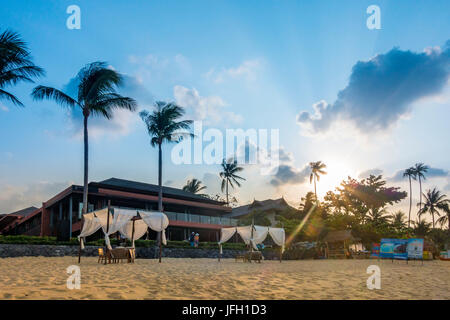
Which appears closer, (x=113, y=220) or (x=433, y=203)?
(x=113, y=220)

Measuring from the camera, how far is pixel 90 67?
22.7m

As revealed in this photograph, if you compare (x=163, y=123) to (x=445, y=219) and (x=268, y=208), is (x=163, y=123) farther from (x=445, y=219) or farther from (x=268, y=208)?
(x=445, y=219)

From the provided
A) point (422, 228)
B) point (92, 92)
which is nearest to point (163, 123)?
point (92, 92)

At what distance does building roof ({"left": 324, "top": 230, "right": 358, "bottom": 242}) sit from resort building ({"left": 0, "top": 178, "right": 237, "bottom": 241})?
940 centimetres

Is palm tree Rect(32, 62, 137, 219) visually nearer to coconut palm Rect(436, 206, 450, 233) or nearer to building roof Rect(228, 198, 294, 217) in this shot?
building roof Rect(228, 198, 294, 217)

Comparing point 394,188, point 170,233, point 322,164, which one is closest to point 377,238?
point 394,188

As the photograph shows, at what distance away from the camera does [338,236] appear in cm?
3353

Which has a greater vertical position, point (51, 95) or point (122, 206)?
point (51, 95)

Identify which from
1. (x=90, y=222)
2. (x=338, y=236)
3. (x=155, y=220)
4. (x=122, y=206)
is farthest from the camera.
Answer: (x=338, y=236)

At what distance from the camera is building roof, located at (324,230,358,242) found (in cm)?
3272

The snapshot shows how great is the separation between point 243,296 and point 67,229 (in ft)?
59.3

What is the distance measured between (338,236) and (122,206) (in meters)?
19.8

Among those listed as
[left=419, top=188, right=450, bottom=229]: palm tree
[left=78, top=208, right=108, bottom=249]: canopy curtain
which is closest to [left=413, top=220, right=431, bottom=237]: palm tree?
[left=419, top=188, right=450, bottom=229]: palm tree

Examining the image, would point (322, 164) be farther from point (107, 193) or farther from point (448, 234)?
point (107, 193)
